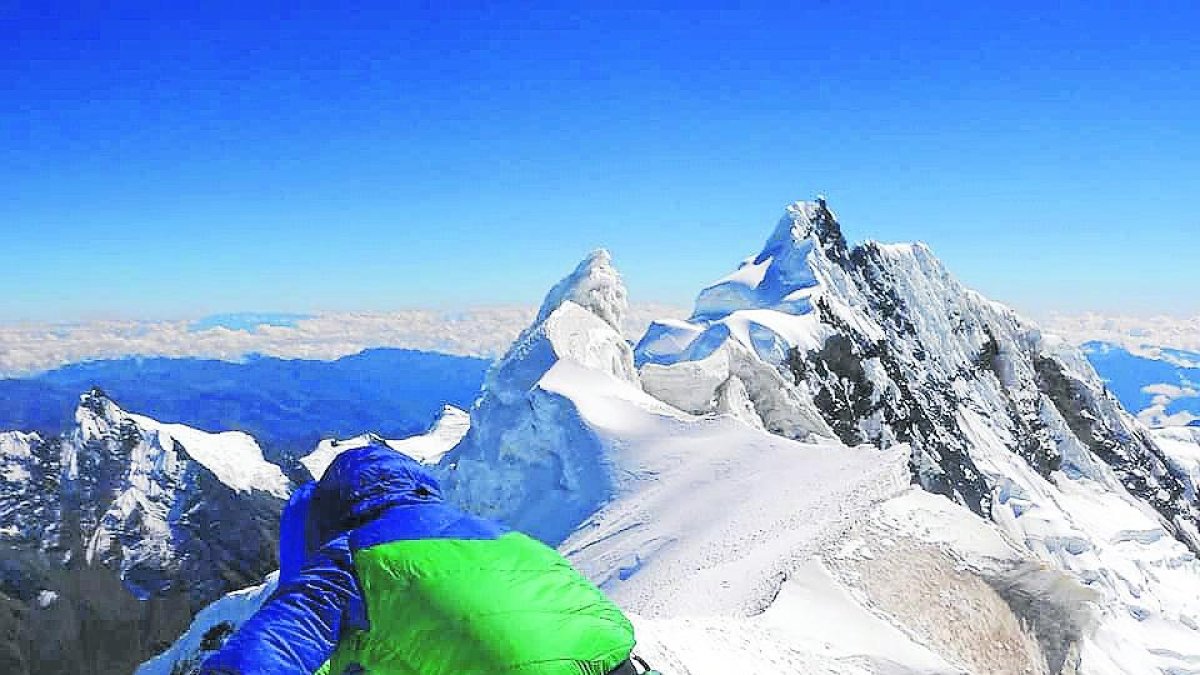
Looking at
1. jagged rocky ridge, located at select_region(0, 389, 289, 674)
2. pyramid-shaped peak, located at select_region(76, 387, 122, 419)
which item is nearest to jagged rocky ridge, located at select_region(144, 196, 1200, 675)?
jagged rocky ridge, located at select_region(0, 389, 289, 674)

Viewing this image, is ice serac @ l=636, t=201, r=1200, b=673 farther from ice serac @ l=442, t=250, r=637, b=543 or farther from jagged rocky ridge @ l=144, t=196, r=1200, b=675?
ice serac @ l=442, t=250, r=637, b=543

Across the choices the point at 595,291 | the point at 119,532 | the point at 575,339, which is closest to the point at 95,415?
the point at 119,532

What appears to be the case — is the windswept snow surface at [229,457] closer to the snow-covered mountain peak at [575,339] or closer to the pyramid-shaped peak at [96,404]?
the pyramid-shaped peak at [96,404]

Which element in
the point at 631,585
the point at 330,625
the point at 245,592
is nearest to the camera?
the point at 330,625

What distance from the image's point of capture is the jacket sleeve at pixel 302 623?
3.93 meters

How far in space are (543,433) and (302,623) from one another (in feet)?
79.6

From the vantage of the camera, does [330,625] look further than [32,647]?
No

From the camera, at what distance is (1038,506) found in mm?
68875

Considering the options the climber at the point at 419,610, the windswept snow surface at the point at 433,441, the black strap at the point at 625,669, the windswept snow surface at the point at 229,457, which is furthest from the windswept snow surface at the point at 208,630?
the windswept snow surface at the point at 229,457

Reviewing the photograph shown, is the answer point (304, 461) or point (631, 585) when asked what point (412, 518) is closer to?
point (631, 585)

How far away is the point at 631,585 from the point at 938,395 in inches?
2612

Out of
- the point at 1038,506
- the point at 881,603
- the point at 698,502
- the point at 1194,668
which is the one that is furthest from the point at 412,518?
the point at 1038,506

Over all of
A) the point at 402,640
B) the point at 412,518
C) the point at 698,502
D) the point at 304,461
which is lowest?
the point at 304,461

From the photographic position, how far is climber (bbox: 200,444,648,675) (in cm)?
416
